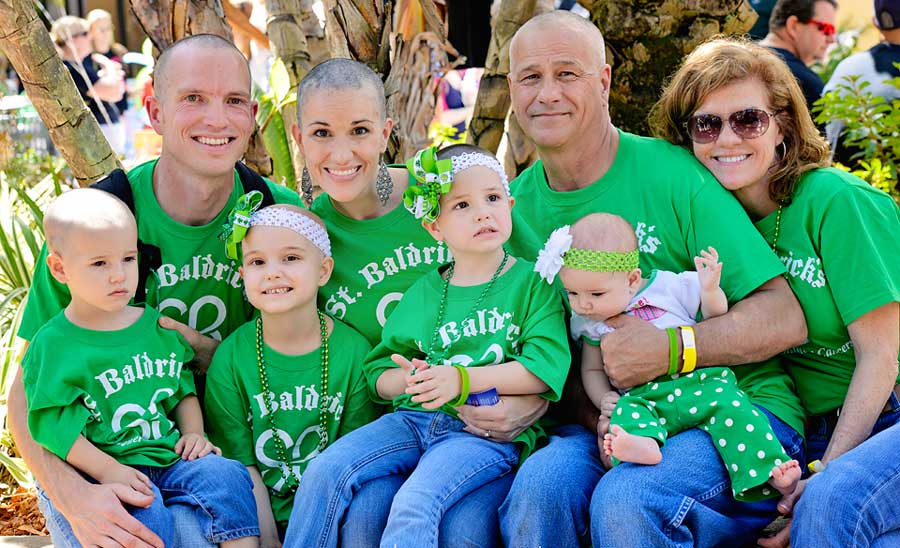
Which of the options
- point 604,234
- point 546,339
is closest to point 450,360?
point 546,339

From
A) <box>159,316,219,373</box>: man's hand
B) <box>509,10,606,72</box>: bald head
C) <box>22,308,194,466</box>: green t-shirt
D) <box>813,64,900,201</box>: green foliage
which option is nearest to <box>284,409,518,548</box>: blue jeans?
<box>22,308,194,466</box>: green t-shirt

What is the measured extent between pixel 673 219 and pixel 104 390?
1971 millimetres

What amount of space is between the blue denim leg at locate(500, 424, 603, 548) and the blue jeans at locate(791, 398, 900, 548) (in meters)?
0.60

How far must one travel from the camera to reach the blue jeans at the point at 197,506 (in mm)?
2990

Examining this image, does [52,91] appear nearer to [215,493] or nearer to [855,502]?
[215,493]

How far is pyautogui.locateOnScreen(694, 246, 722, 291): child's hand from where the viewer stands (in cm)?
303

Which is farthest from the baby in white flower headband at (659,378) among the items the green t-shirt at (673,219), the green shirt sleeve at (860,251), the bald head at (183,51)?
the bald head at (183,51)

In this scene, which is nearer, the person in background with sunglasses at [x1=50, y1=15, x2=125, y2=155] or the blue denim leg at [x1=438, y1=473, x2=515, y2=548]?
the blue denim leg at [x1=438, y1=473, x2=515, y2=548]

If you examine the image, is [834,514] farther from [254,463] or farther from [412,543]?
[254,463]

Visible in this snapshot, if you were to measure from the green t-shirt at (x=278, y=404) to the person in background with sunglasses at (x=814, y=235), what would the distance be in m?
1.44

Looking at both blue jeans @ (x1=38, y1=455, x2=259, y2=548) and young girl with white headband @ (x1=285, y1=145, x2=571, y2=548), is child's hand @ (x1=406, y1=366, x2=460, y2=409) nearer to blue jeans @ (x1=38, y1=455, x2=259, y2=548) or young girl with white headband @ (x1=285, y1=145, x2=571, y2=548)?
young girl with white headband @ (x1=285, y1=145, x2=571, y2=548)

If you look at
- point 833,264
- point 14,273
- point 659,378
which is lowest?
point 14,273

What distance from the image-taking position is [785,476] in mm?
2820

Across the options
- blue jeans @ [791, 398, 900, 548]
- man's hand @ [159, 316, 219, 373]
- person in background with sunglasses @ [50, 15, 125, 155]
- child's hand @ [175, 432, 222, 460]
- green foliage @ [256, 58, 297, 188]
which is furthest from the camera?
person in background with sunglasses @ [50, 15, 125, 155]
